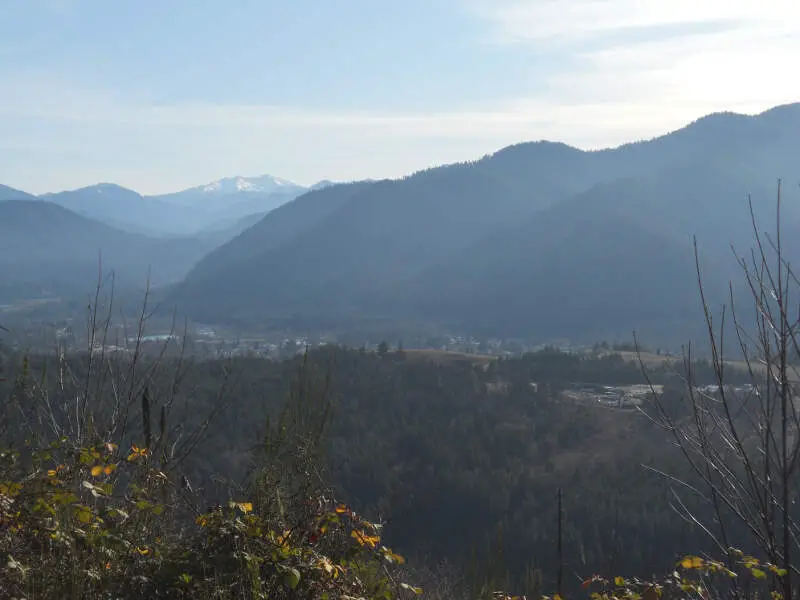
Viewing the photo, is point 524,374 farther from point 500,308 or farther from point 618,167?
point 618,167

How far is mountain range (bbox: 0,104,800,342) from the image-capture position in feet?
343

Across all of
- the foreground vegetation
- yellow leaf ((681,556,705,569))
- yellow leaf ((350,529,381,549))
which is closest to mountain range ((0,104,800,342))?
the foreground vegetation

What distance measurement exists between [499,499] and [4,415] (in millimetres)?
25363

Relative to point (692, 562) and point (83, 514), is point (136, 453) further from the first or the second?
point (692, 562)

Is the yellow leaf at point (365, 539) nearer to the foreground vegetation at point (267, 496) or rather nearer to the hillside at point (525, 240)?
the foreground vegetation at point (267, 496)

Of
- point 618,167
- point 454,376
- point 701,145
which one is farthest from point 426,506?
point 618,167

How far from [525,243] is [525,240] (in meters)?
1.65

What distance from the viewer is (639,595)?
11.1 feet

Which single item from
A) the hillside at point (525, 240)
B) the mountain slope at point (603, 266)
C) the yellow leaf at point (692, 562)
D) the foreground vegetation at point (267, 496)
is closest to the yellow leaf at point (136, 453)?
the foreground vegetation at point (267, 496)

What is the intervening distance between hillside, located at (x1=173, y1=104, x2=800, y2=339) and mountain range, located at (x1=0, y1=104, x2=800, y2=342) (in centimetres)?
33

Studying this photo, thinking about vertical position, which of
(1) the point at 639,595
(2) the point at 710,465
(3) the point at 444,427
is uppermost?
(2) the point at 710,465

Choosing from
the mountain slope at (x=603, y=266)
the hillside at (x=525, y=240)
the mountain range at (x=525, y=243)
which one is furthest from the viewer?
the hillside at (x=525, y=240)

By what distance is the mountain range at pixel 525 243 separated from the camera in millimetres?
104688

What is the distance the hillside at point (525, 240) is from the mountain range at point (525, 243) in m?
0.33
